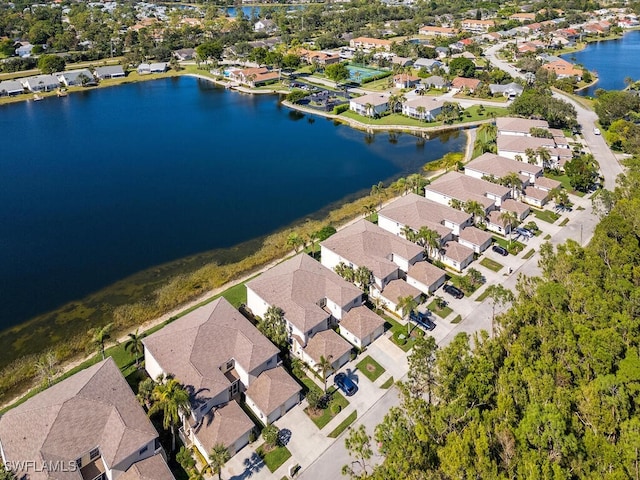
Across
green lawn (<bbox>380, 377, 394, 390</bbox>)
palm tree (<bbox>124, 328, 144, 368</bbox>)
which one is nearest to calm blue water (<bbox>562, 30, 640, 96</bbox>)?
green lawn (<bbox>380, 377, 394, 390</bbox>)

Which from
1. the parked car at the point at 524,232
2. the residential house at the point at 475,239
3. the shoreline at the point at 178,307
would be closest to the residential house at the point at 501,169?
the parked car at the point at 524,232

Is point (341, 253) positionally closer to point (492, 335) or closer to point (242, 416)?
point (492, 335)

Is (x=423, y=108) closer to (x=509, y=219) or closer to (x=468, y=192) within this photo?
(x=468, y=192)

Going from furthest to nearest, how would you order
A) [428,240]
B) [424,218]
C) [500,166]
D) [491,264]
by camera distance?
1. [500,166]
2. [424,218]
3. [491,264]
4. [428,240]

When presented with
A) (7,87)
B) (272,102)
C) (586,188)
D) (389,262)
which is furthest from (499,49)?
(7,87)

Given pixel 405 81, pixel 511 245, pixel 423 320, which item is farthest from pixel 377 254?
pixel 405 81

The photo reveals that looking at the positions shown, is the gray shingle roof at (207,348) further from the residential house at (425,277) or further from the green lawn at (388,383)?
the residential house at (425,277)
